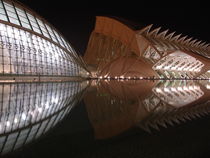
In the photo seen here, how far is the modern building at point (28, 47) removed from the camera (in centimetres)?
2973

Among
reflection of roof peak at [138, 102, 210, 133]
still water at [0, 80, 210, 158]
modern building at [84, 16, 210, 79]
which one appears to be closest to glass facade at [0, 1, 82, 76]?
modern building at [84, 16, 210, 79]

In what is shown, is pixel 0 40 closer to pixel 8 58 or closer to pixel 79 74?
pixel 8 58

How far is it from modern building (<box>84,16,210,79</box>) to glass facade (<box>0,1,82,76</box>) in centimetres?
2239

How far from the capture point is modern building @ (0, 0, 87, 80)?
2973 centimetres

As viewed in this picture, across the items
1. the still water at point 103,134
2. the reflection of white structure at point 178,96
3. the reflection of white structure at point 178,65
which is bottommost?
the still water at point 103,134

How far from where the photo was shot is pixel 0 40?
29266 millimetres

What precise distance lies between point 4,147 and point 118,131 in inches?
104

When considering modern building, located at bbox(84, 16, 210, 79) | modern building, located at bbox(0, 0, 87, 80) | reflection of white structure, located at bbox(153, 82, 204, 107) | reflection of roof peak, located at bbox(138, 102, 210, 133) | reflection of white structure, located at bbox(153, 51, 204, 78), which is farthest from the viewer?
reflection of white structure, located at bbox(153, 51, 204, 78)

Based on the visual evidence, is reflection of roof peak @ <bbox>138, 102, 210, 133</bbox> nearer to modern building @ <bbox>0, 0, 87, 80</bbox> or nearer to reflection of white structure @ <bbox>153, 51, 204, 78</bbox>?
modern building @ <bbox>0, 0, 87, 80</bbox>

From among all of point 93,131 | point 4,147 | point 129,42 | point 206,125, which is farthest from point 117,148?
point 129,42

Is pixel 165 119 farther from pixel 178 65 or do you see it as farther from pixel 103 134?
pixel 178 65

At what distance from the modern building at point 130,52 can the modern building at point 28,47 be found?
22.2 metres

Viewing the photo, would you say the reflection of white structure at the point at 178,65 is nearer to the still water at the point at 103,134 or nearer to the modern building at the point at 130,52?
the modern building at the point at 130,52

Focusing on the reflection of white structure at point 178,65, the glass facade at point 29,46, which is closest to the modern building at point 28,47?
the glass facade at point 29,46
